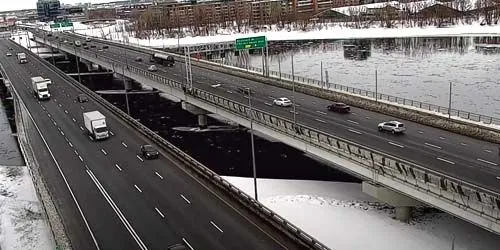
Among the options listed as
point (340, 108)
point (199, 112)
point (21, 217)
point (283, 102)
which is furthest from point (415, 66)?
point (21, 217)

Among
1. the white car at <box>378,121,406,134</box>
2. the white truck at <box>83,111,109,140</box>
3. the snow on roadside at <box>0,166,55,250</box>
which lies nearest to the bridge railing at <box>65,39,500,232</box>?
the white car at <box>378,121,406,134</box>

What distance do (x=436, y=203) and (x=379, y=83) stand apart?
5573 cm

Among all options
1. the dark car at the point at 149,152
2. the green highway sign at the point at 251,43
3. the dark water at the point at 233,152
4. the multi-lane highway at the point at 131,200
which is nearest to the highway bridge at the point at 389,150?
the dark water at the point at 233,152

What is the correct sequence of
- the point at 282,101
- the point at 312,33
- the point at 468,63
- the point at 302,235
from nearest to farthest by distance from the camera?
the point at 302,235, the point at 282,101, the point at 468,63, the point at 312,33

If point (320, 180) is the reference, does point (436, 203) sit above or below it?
above

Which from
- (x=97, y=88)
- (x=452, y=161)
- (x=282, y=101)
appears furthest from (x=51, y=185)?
(x=97, y=88)

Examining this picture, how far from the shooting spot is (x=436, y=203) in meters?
31.3

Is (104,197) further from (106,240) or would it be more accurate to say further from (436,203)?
(436,203)

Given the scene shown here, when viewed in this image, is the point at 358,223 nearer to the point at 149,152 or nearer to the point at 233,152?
the point at 149,152

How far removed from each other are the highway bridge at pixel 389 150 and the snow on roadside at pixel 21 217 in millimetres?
22084

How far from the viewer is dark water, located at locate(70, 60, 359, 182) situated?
52.1 m

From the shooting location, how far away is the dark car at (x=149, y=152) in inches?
1841

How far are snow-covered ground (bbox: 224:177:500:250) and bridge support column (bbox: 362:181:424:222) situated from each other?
626 millimetres

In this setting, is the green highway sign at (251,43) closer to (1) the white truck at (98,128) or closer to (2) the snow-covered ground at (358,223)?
(1) the white truck at (98,128)
